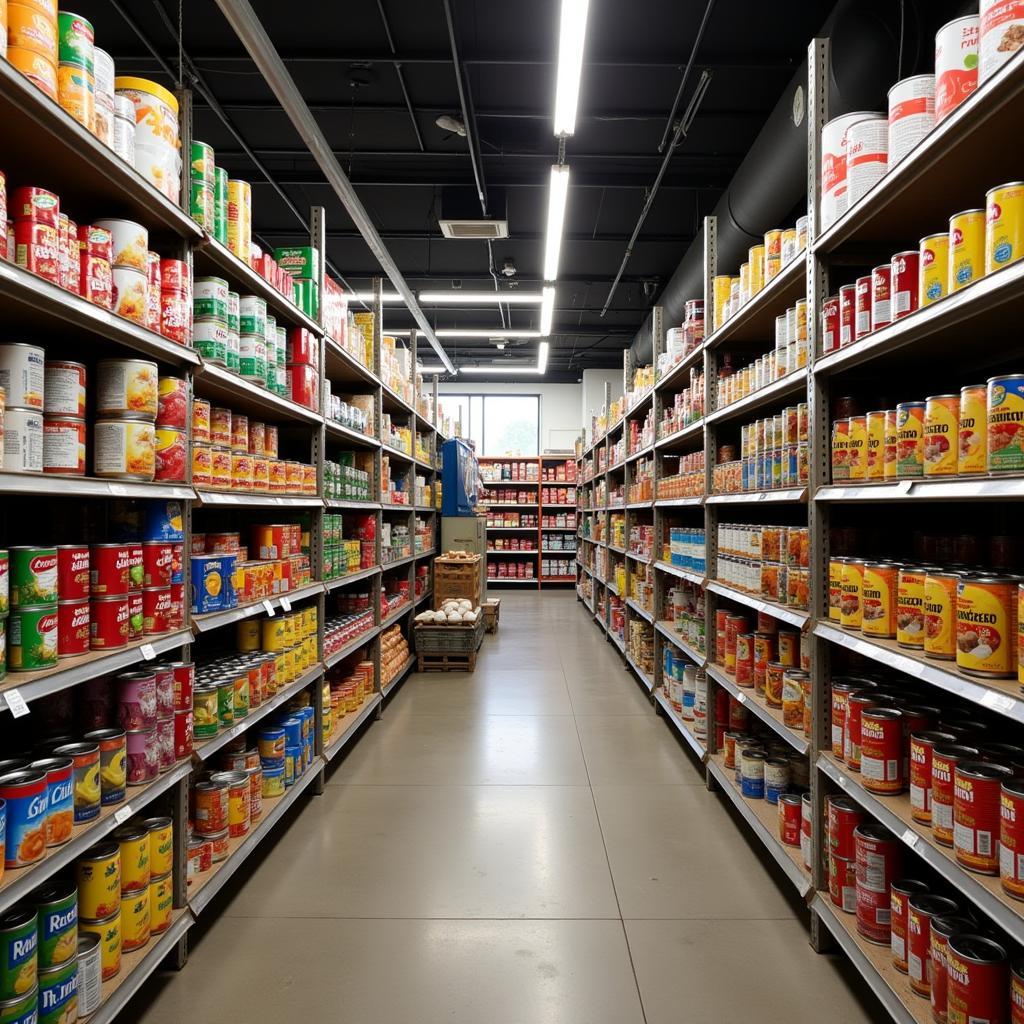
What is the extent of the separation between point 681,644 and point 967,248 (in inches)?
120

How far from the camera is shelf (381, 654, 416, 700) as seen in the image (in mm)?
5264

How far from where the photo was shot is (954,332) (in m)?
1.95

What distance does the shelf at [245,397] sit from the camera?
95.0 inches

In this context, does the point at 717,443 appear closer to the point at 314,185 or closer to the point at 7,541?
the point at 7,541

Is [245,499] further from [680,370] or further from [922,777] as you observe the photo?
[680,370]

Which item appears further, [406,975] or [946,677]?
[406,975]

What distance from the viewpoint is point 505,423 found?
53.5 ft

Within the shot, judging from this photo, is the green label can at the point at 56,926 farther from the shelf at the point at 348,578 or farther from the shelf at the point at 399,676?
the shelf at the point at 399,676

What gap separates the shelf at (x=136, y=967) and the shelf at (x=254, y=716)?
19.0 inches

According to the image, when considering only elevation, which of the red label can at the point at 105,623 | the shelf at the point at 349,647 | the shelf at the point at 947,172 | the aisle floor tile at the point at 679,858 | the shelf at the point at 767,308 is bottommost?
the aisle floor tile at the point at 679,858

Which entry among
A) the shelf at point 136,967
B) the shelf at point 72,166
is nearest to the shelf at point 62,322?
the shelf at point 72,166

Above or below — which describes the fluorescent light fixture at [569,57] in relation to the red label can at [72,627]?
above

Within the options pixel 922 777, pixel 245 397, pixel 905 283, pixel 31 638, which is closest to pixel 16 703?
pixel 31 638

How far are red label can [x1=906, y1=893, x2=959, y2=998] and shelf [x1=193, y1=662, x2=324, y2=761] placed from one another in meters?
2.15
